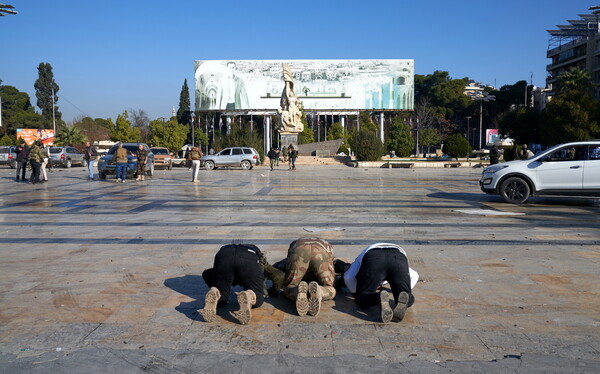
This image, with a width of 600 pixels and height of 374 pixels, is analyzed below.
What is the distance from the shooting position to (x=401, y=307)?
4.51 metres

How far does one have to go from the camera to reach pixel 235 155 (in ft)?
121

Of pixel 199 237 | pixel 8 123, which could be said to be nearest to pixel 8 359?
pixel 199 237

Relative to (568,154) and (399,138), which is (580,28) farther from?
(568,154)

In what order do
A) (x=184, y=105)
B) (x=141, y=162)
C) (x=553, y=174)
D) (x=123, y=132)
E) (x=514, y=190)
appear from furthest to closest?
1. (x=184, y=105)
2. (x=123, y=132)
3. (x=141, y=162)
4. (x=514, y=190)
5. (x=553, y=174)

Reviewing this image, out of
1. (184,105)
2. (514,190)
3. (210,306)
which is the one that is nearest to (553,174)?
(514,190)

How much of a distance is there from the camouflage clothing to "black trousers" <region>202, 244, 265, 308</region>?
364 millimetres

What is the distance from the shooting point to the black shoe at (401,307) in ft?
14.8

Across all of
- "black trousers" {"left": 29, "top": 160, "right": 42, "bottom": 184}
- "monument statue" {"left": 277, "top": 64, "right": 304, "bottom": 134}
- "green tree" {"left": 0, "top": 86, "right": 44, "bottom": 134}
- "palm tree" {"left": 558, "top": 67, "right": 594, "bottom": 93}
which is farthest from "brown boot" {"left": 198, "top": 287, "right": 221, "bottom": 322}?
"green tree" {"left": 0, "top": 86, "right": 44, "bottom": 134}

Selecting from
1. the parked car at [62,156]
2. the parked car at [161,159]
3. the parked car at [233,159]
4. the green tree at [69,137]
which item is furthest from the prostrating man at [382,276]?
the green tree at [69,137]

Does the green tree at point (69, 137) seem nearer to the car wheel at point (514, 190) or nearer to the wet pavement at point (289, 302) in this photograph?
the wet pavement at point (289, 302)

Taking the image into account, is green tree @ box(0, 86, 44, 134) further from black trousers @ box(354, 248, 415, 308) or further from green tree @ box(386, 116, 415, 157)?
black trousers @ box(354, 248, 415, 308)

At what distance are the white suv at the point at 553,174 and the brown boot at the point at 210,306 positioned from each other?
11.4m

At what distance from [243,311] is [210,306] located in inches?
11.0

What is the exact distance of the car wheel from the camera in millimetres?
14125
